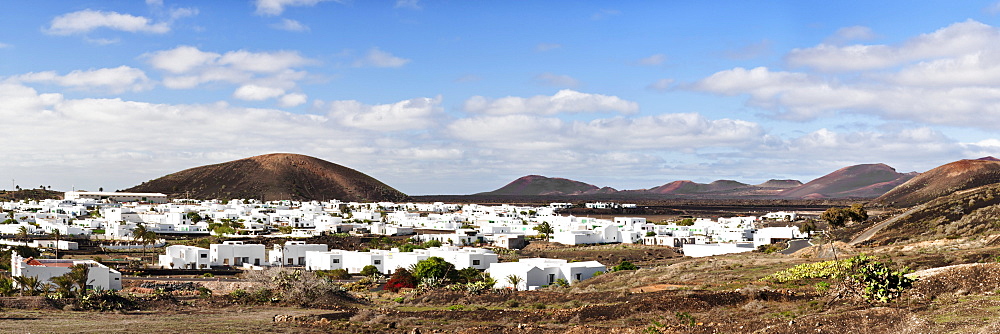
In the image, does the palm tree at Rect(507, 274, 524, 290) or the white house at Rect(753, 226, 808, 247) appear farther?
the white house at Rect(753, 226, 808, 247)

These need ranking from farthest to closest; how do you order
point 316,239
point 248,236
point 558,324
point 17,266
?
point 248,236, point 316,239, point 17,266, point 558,324

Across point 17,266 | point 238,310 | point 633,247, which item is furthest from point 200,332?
point 633,247

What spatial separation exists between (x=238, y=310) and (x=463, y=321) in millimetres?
10070

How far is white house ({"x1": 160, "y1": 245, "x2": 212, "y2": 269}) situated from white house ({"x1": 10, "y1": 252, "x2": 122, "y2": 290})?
15.1m

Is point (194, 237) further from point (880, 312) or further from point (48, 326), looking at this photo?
point (880, 312)

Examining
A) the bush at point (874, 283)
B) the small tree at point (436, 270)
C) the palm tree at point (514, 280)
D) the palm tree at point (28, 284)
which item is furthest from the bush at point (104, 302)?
the bush at point (874, 283)

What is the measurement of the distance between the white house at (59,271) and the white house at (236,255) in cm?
1635

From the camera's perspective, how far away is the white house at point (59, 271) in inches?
1615

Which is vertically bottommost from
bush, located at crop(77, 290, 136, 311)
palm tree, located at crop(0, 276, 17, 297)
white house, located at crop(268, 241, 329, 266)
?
bush, located at crop(77, 290, 136, 311)

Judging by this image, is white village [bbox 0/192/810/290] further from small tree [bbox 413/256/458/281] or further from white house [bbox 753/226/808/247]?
small tree [bbox 413/256/458/281]

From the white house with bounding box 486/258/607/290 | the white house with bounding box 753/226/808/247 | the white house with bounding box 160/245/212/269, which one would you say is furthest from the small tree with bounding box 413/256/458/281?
the white house with bounding box 753/226/808/247

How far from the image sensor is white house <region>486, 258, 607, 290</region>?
4225 cm

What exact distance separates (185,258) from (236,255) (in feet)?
10.7

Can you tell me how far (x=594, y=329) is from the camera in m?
22.4
